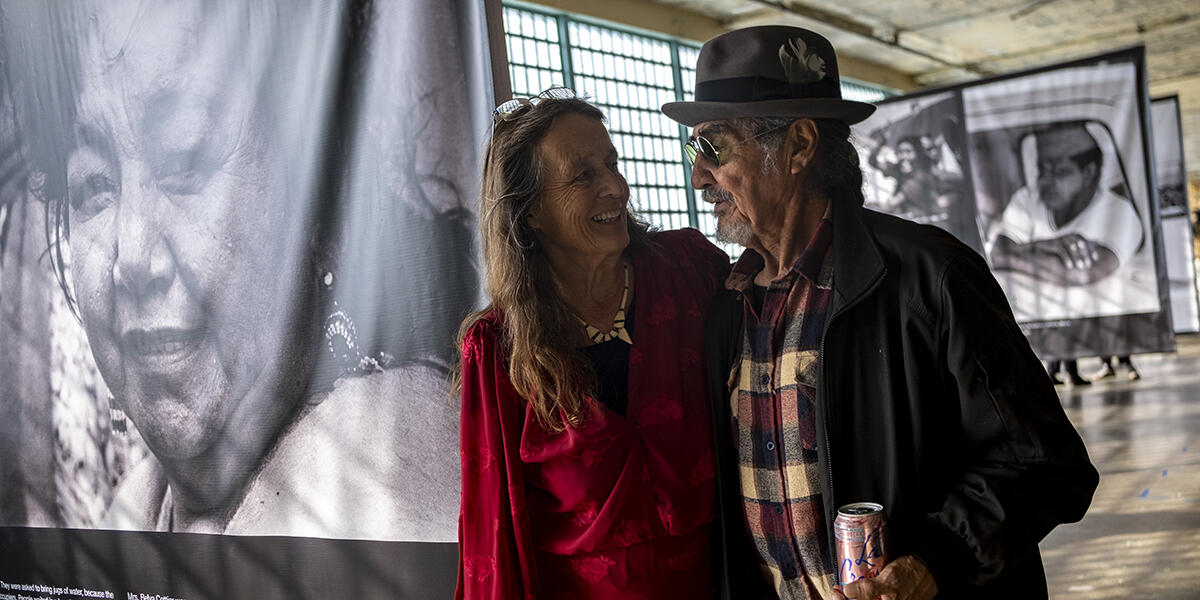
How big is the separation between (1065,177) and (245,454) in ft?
27.0

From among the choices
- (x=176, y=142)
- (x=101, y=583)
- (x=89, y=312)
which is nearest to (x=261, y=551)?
(x=101, y=583)

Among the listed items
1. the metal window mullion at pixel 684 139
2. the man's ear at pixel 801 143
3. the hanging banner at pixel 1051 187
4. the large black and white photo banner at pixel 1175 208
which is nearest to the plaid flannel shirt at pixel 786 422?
the man's ear at pixel 801 143

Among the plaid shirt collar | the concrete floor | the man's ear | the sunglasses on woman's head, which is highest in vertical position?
the sunglasses on woman's head

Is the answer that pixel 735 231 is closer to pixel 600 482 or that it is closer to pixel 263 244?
pixel 600 482

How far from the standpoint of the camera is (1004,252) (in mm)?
9508

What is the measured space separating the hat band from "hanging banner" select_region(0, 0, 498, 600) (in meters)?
0.68

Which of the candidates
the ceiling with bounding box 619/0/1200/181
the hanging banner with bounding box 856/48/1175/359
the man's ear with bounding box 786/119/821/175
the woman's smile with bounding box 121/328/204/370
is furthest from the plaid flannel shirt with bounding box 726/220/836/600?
the ceiling with bounding box 619/0/1200/181

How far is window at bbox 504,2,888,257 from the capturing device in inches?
361

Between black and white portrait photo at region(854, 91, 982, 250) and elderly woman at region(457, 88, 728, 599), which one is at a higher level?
black and white portrait photo at region(854, 91, 982, 250)

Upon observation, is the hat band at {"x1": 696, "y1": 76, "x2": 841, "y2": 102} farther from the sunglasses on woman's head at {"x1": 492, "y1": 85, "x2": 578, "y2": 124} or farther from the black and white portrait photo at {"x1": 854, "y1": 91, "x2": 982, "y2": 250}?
the black and white portrait photo at {"x1": 854, "y1": 91, "x2": 982, "y2": 250}

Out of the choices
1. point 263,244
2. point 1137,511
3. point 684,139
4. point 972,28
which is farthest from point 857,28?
point 263,244

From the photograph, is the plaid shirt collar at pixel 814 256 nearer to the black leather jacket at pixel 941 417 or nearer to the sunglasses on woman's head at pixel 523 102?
the black leather jacket at pixel 941 417

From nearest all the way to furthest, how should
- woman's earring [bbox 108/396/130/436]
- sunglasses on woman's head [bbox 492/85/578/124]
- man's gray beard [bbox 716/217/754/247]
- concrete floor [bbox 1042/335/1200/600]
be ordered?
man's gray beard [bbox 716/217/754/247] < sunglasses on woman's head [bbox 492/85/578/124] < woman's earring [bbox 108/396/130/436] < concrete floor [bbox 1042/335/1200/600]

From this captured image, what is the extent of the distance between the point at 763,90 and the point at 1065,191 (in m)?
8.30
